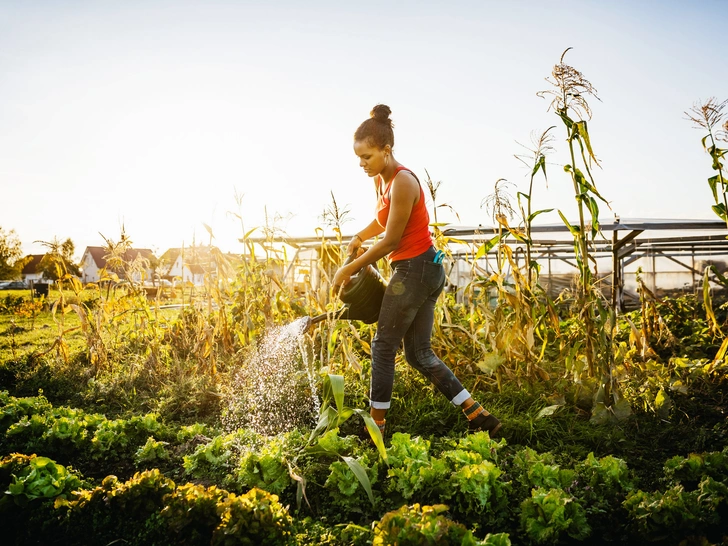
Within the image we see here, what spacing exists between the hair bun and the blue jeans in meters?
0.69

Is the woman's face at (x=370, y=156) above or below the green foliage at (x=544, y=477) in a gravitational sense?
above

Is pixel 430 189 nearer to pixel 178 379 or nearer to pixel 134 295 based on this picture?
pixel 178 379

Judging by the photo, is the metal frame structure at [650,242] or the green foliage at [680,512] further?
the metal frame structure at [650,242]

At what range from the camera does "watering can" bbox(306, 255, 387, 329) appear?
2.49 m

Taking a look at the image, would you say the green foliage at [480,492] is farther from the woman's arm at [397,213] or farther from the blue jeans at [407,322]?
the woman's arm at [397,213]

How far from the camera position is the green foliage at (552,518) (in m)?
1.60

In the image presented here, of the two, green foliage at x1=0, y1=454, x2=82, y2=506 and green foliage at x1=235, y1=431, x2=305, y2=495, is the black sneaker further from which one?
green foliage at x1=0, y1=454, x2=82, y2=506

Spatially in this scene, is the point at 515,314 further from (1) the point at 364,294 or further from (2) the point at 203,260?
(2) the point at 203,260

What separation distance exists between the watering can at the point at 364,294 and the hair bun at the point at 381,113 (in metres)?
0.73

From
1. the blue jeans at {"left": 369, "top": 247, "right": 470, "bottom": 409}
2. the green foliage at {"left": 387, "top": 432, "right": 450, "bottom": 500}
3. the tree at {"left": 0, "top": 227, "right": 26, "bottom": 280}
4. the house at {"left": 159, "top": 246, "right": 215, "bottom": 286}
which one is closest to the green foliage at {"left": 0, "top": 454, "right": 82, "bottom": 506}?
the green foliage at {"left": 387, "top": 432, "right": 450, "bottom": 500}

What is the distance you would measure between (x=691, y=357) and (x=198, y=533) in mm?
3730

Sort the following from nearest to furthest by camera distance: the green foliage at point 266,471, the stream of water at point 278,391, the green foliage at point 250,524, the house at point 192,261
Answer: the green foliage at point 250,524 < the green foliage at point 266,471 < the stream of water at point 278,391 < the house at point 192,261

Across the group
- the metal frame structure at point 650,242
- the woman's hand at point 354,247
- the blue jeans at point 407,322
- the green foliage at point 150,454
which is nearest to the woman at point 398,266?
the blue jeans at point 407,322

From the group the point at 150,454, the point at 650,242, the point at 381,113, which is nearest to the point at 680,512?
the point at 381,113
